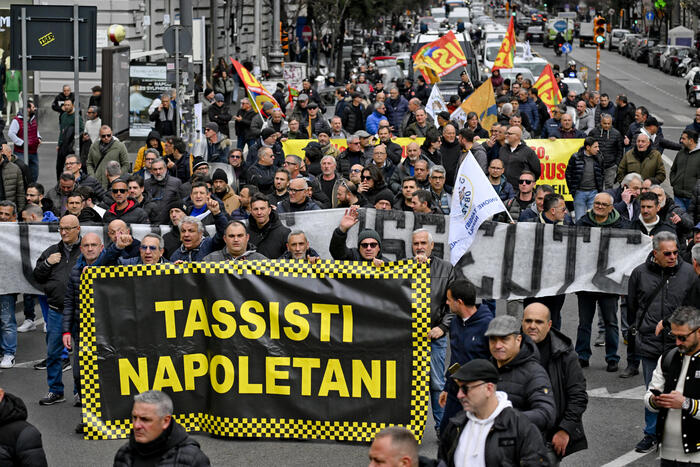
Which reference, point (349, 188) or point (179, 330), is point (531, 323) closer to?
point (179, 330)

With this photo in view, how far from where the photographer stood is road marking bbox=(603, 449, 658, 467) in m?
8.95

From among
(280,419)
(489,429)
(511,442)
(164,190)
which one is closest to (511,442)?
(511,442)

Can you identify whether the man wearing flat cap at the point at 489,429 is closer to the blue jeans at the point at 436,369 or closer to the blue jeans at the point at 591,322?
the blue jeans at the point at 436,369

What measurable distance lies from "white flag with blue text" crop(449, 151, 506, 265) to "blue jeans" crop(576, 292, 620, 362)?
132cm

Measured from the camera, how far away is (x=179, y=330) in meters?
9.29

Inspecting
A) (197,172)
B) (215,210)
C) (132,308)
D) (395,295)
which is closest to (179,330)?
(132,308)

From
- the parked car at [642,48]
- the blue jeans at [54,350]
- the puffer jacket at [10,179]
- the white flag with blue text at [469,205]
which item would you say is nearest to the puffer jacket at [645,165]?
the white flag with blue text at [469,205]

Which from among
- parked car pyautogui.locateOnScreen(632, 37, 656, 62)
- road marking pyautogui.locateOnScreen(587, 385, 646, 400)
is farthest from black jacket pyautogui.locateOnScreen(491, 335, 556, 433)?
parked car pyautogui.locateOnScreen(632, 37, 656, 62)

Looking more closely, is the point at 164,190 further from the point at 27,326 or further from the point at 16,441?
the point at 16,441

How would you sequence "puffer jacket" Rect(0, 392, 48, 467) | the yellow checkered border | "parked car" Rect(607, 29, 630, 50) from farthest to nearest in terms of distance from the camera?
"parked car" Rect(607, 29, 630, 50), the yellow checkered border, "puffer jacket" Rect(0, 392, 48, 467)

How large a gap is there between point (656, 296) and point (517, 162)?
6.76m

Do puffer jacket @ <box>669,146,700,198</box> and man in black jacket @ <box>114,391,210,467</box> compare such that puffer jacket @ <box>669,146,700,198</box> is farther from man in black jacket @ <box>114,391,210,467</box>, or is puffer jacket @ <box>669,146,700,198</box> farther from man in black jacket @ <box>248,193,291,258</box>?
man in black jacket @ <box>114,391,210,467</box>

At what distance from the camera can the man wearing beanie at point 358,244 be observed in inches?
376

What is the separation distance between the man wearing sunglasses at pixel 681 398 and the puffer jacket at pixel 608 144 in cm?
1150
